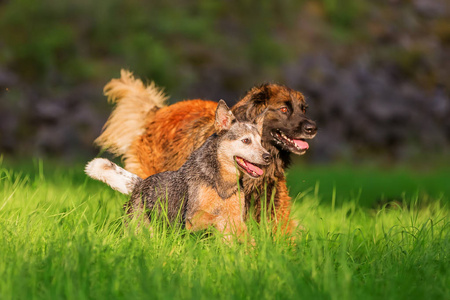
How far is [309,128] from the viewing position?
16.0 ft

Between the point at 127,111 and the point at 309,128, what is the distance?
9.68 feet

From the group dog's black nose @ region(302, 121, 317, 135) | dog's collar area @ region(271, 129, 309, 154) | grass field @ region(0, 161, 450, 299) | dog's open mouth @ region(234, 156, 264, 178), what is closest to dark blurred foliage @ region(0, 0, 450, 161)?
dog's collar area @ region(271, 129, 309, 154)

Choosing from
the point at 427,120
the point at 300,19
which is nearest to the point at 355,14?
the point at 300,19

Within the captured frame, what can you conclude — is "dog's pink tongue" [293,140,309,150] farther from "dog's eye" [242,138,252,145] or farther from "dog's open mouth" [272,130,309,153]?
"dog's eye" [242,138,252,145]

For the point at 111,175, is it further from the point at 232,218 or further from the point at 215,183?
the point at 232,218

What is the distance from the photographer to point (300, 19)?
65.7 ft

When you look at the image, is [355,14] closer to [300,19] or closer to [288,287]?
[300,19]

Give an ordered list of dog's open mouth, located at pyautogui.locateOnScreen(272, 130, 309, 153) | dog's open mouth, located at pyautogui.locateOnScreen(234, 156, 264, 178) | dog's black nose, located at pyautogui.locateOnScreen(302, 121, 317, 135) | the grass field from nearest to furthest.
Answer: the grass field < dog's open mouth, located at pyautogui.locateOnScreen(234, 156, 264, 178) < dog's black nose, located at pyautogui.locateOnScreen(302, 121, 317, 135) < dog's open mouth, located at pyautogui.locateOnScreen(272, 130, 309, 153)

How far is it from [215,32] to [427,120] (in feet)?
25.6

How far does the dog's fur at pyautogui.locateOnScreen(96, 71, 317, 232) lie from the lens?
16.4 ft

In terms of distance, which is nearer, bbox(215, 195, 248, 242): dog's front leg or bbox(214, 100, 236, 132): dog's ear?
bbox(215, 195, 248, 242): dog's front leg

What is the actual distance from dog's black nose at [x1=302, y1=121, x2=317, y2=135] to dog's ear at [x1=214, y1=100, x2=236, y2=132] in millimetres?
857

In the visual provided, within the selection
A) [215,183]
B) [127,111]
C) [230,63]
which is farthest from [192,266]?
[230,63]

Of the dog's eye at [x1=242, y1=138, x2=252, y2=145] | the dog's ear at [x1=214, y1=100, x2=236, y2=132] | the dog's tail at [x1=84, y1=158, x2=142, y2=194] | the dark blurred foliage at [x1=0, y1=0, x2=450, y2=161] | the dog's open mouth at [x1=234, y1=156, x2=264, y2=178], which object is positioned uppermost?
the dark blurred foliage at [x1=0, y1=0, x2=450, y2=161]
